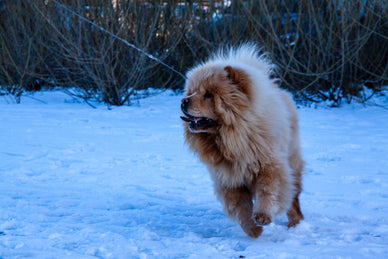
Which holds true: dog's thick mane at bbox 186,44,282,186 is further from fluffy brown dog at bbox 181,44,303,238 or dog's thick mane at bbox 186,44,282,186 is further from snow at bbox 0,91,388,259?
snow at bbox 0,91,388,259

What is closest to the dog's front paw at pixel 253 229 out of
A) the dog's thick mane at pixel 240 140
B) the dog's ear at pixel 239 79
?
the dog's thick mane at pixel 240 140

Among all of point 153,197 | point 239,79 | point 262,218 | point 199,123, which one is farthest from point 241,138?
point 153,197

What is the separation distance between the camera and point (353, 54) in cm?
895

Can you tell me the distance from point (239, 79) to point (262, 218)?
95 cm

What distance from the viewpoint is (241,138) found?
3012 mm

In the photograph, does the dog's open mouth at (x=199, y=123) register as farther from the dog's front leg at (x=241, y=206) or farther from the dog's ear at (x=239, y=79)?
the dog's front leg at (x=241, y=206)

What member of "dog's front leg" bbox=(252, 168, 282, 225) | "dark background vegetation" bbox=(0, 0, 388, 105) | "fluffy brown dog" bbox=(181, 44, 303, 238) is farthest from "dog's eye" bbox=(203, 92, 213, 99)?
"dark background vegetation" bbox=(0, 0, 388, 105)

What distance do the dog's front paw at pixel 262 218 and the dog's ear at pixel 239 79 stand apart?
2.59ft

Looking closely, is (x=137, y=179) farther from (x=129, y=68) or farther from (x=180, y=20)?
(x=180, y=20)

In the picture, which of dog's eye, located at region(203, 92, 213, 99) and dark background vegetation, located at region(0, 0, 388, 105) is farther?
dark background vegetation, located at region(0, 0, 388, 105)

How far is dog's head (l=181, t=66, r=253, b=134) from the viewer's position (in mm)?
2998

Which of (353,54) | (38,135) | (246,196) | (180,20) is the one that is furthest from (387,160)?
(180,20)

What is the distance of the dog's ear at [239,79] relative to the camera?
3.06 metres

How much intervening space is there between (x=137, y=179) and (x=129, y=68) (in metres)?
5.61
